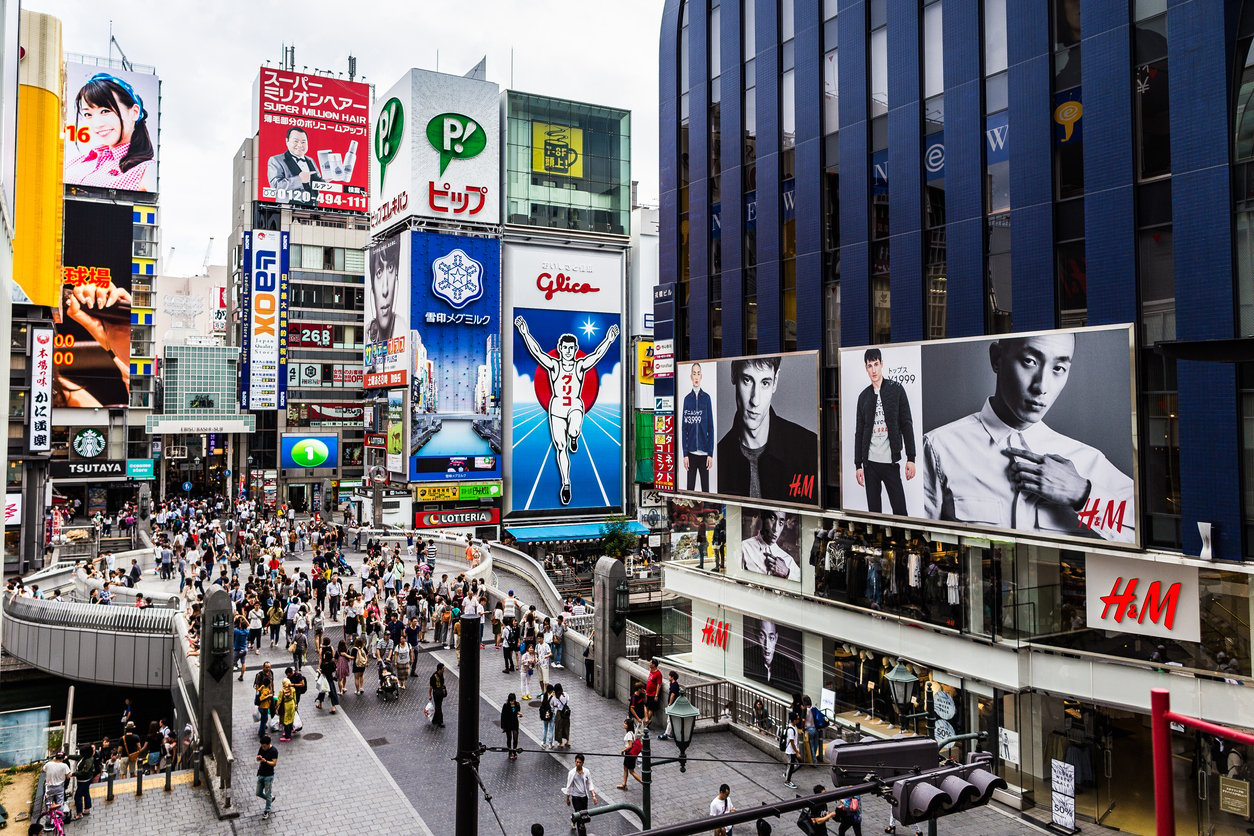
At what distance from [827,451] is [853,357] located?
119 inches

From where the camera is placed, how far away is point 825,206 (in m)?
27.7

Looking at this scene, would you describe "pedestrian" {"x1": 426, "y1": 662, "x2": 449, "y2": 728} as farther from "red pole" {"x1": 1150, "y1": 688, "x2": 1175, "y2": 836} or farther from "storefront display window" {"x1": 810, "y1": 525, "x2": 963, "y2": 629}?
"red pole" {"x1": 1150, "y1": 688, "x2": 1175, "y2": 836}

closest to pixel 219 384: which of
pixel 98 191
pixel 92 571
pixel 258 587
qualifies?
pixel 98 191

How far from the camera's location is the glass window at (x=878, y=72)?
2583cm

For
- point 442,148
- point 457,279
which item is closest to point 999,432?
point 457,279

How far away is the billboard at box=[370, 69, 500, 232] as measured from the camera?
62.7m

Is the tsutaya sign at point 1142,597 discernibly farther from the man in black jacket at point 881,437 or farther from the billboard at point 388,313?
the billboard at point 388,313

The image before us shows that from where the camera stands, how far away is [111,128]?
78562 millimetres

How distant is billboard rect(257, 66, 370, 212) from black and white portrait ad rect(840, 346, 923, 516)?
71.5 metres

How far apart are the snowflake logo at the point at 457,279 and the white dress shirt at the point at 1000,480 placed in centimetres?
4480

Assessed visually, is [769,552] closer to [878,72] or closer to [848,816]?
[848,816]

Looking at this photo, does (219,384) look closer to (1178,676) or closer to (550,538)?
(550,538)

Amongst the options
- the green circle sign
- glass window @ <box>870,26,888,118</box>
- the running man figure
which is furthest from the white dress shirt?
the green circle sign

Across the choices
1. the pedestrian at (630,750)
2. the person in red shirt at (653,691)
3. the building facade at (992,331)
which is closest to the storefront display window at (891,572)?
the building facade at (992,331)
